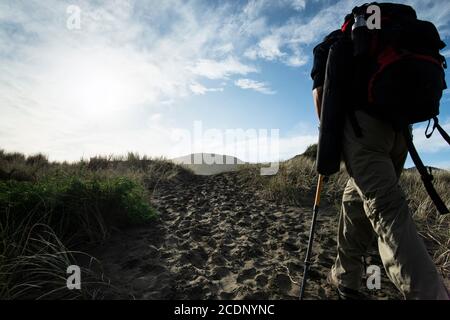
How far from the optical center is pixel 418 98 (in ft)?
5.90

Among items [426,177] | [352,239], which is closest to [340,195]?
Result: [352,239]

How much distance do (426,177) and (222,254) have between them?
7.31ft

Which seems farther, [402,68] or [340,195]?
[340,195]

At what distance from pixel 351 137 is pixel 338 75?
440mm

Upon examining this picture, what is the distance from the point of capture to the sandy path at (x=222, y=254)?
2633 millimetres

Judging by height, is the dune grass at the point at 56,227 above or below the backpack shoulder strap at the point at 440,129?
below

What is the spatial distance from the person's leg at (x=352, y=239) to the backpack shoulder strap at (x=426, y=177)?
1.68 ft

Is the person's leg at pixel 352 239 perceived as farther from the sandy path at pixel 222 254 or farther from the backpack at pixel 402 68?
the backpack at pixel 402 68

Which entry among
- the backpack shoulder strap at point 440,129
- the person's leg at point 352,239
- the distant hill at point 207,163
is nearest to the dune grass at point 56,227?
the person's leg at point 352,239

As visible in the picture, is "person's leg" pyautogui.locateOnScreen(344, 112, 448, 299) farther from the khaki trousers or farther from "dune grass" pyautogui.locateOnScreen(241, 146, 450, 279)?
"dune grass" pyautogui.locateOnScreen(241, 146, 450, 279)

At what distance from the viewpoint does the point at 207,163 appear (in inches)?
429

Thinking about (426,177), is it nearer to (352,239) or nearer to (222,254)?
(352,239)
